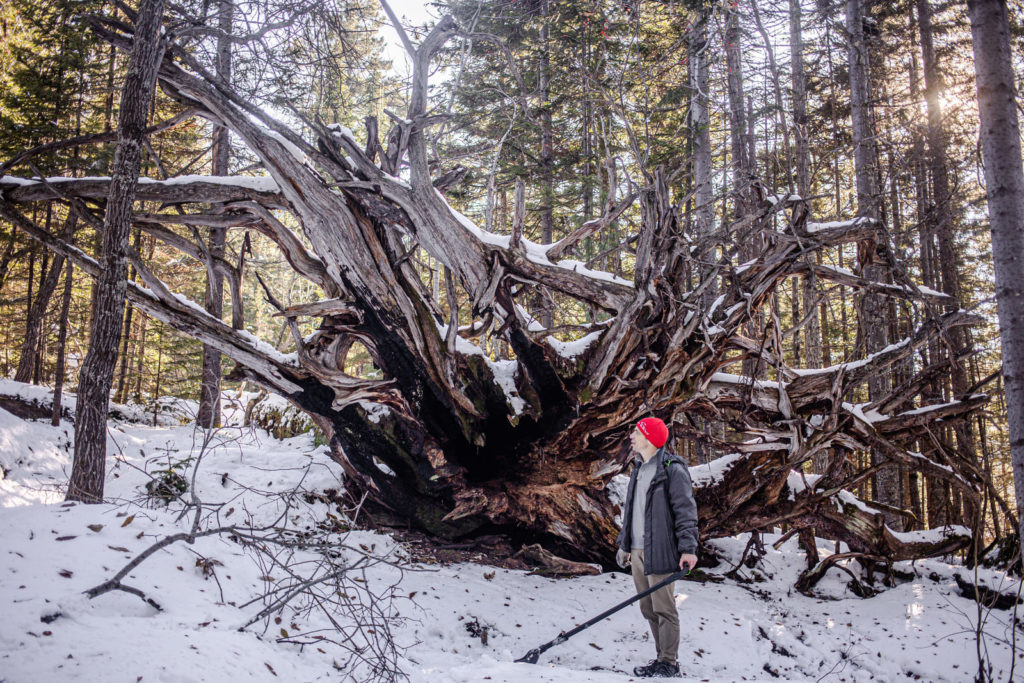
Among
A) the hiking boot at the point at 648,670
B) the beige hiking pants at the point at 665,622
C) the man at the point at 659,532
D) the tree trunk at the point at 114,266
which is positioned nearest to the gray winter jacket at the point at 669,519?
the man at the point at 659,532

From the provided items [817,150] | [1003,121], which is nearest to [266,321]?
[817,150]

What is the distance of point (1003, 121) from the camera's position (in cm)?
336

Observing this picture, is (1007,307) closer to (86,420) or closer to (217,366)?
(86,420)

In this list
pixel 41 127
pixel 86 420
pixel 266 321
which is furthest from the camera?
pixel 266 321

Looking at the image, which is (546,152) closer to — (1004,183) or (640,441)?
(640,441)

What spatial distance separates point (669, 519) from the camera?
3846 millimetres

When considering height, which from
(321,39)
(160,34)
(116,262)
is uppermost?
(321,39)

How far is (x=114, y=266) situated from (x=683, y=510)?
486 cm

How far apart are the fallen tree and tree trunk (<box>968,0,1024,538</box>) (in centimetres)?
159

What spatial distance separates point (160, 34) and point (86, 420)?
3240mm

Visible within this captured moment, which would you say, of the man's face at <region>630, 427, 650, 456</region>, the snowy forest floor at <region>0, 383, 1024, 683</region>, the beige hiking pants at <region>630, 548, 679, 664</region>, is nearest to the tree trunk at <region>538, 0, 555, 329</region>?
the snowy forest floor at <region>0, 383, 1024, 683</region>

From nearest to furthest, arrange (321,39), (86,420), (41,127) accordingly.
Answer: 1. (86,420)
2. (321,39)
3. (41,127)

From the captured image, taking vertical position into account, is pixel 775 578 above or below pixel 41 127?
below

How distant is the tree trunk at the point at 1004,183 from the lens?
3203mm
